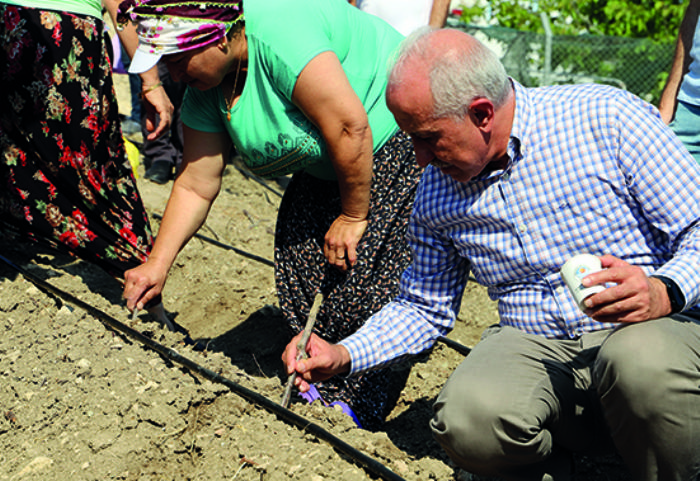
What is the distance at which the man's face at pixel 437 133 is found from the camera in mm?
1819

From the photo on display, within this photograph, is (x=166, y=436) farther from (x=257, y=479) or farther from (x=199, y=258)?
(x=199, y=258)

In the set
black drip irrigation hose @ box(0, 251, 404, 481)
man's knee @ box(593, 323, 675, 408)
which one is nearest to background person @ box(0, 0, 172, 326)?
black drip irrigation hose @ box(0, 251, 404, 481)

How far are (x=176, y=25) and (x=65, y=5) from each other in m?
0.89

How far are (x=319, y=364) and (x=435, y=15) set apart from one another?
86.2 inches

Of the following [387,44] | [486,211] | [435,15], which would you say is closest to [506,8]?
[435,15]

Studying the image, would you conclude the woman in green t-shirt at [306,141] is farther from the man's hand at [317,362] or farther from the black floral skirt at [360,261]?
the man's hand at [317,362]

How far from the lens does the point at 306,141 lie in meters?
2.42

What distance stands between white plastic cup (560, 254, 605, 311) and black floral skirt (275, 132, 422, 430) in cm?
100

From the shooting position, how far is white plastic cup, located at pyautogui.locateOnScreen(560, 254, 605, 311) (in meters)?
1.63

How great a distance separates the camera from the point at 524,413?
1809 mm

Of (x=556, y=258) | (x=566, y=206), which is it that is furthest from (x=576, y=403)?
(x=566, y=206)

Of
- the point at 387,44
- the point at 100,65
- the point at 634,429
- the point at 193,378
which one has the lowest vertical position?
the point at 193,378

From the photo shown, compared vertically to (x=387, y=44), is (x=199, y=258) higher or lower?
lower

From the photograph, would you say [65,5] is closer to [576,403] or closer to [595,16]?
[576,403]
